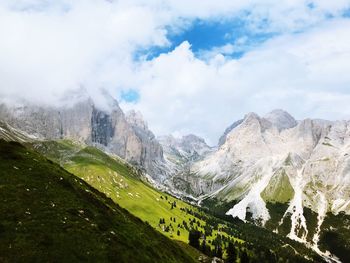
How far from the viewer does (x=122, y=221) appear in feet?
311

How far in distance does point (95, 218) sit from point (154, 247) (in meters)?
15.6

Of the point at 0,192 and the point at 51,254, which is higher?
the point at 0,192

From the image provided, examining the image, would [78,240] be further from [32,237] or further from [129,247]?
[129,247]

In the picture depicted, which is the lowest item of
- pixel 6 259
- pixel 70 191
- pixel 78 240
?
pixel 6 259

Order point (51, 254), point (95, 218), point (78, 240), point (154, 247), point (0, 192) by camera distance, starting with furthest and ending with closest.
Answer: point (154, 247) < point (95, 218) < point (0, 192) < point (78, 240) < point (51, 254)

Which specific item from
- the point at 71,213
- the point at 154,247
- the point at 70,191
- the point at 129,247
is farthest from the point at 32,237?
the point at 154,247

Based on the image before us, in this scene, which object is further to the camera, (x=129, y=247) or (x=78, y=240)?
(x=129, y=247)

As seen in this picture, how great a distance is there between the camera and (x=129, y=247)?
79.1 metres


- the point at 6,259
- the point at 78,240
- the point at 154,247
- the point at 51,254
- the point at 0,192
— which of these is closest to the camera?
the point at 6,259

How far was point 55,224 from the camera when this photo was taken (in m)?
71.4

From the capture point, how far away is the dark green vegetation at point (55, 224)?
63.1 m

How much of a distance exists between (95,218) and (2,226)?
2190 cm

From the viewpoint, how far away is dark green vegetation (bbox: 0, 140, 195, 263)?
63062 millimetres

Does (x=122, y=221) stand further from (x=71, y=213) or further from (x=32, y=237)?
(x=32, y=237)
